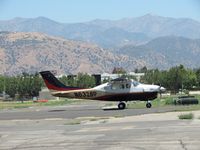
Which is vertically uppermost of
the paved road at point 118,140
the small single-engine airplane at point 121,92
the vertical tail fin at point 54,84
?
the vertical tail fin at point 54,84

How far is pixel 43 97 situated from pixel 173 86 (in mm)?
32948

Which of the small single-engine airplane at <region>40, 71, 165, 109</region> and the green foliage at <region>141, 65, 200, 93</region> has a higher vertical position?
the green foliage at <region>141, 65, 200, 93</region>

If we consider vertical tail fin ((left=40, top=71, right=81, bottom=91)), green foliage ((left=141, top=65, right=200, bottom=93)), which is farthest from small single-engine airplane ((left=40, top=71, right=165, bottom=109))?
green foliage ((left=141, top=65, right=200, bottom=93))

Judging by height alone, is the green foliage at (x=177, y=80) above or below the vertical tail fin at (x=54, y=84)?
above

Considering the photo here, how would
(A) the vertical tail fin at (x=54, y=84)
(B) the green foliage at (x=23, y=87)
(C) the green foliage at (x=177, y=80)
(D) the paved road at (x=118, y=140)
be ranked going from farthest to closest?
1. (B) the green foliage at (x=23, y=87)
2. (C) the green foliage at (x=177, y=80)
3. (A) the vertical tail fin at (x=54, y=84)
4. (D) the paved road at (x=118, y=140)

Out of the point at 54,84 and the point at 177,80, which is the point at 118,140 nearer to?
the point at 54,84

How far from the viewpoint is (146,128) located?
26.7m

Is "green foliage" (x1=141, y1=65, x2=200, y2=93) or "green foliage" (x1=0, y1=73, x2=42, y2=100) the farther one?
"green foliage" (x1=0, y1=73, x2=42, y2=100)

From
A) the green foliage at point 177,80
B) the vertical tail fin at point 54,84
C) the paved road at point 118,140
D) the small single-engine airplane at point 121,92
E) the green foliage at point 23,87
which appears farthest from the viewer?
the green foliage at point 23,87

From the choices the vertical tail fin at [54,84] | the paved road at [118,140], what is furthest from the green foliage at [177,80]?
the paved road at [118,140]

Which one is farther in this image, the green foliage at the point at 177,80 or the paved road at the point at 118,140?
the green foliage at the point at 177,80

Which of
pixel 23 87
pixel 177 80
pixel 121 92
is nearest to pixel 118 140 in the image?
pixel 121 92

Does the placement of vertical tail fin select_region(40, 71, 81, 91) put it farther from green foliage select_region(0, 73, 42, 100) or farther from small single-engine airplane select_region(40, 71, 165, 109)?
green foliage select_region(0, 73, 42, 100)

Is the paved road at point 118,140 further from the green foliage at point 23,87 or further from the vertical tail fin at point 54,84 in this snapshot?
the green foliage at point 23,87
